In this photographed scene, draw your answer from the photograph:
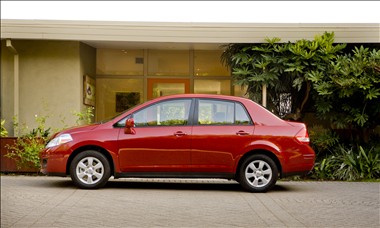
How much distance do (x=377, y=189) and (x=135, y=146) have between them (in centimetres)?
461

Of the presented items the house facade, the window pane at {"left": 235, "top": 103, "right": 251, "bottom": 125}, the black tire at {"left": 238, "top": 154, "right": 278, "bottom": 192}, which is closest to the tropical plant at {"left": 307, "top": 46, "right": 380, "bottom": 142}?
the house facade

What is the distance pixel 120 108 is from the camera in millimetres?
16875

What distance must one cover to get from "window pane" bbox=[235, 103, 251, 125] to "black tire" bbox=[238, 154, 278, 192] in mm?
614

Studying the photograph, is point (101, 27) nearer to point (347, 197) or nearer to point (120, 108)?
point (120, 108)

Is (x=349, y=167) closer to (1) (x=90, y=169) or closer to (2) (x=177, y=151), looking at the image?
(2) (x=177, y=151)

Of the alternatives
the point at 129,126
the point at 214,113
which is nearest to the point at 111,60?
the point at 129,126

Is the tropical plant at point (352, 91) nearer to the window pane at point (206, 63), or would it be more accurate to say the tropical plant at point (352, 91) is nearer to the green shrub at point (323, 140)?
the green shrub at point (323, 140)

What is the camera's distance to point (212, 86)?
55.7 feet

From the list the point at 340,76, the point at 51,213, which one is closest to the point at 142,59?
the point at 340,76

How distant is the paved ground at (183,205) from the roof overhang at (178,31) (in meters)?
3.93

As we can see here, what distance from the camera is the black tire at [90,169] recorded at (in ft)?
32.4

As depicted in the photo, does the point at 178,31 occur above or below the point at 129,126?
above

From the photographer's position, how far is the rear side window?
10.1 m

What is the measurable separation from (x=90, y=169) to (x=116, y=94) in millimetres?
7186
